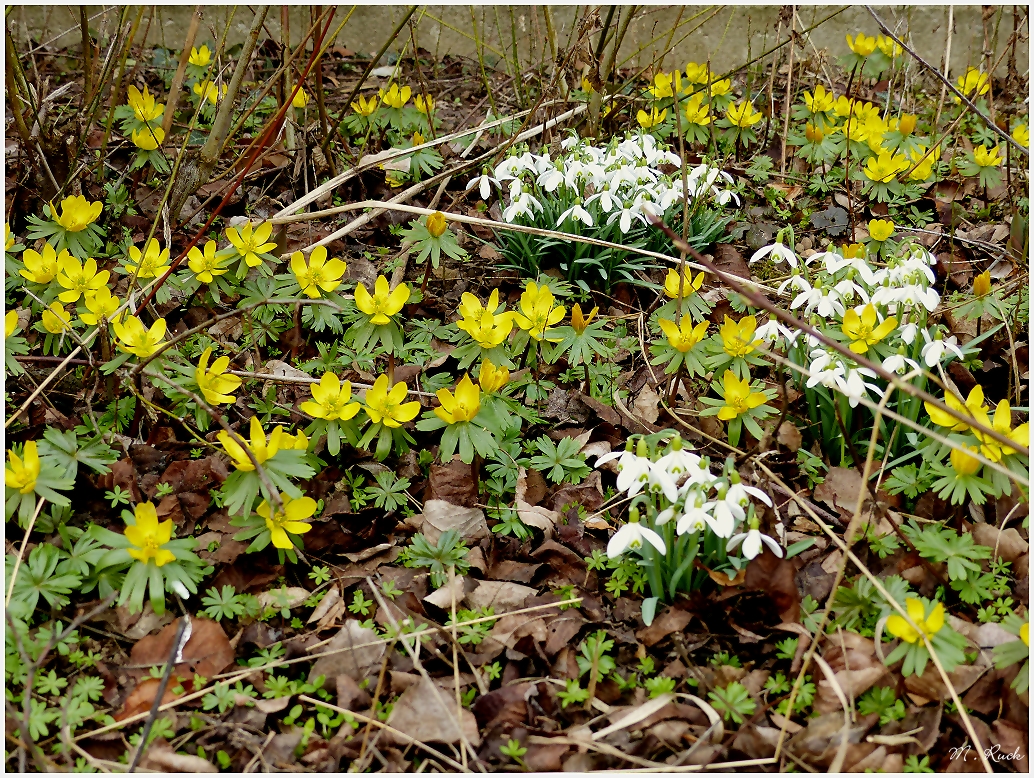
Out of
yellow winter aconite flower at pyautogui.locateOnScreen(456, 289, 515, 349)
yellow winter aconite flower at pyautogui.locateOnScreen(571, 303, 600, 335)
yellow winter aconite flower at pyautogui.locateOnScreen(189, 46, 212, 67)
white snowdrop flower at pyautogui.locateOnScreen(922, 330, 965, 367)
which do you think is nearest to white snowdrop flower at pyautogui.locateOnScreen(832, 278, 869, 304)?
white snowdrop flower at pyautogui.locateOnScreen(922, 330, 965, 367)

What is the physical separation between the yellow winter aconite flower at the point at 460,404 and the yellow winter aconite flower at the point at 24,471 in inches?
33.8

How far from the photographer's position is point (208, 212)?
3158mm

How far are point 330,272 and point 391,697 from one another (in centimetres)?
120

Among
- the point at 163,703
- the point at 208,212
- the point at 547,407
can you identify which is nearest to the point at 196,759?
the point at 163,703

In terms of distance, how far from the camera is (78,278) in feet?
7.42

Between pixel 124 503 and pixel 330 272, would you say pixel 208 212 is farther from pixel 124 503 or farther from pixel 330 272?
pixel 124 503

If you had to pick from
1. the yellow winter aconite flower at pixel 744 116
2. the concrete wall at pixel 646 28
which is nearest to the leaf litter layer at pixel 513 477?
the yellow winter aconite flower at pixel 744 116

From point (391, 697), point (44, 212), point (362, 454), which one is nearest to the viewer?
point (391, 697)

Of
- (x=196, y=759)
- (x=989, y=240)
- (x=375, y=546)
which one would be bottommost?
(x=196, y=759)

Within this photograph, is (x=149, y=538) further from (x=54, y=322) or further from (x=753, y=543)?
(x=753, y=543)

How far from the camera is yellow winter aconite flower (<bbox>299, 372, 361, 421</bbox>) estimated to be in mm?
2039

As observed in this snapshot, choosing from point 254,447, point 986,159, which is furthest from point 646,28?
point 254,447

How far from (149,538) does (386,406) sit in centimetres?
60

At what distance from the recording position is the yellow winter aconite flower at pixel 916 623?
1.59 m
